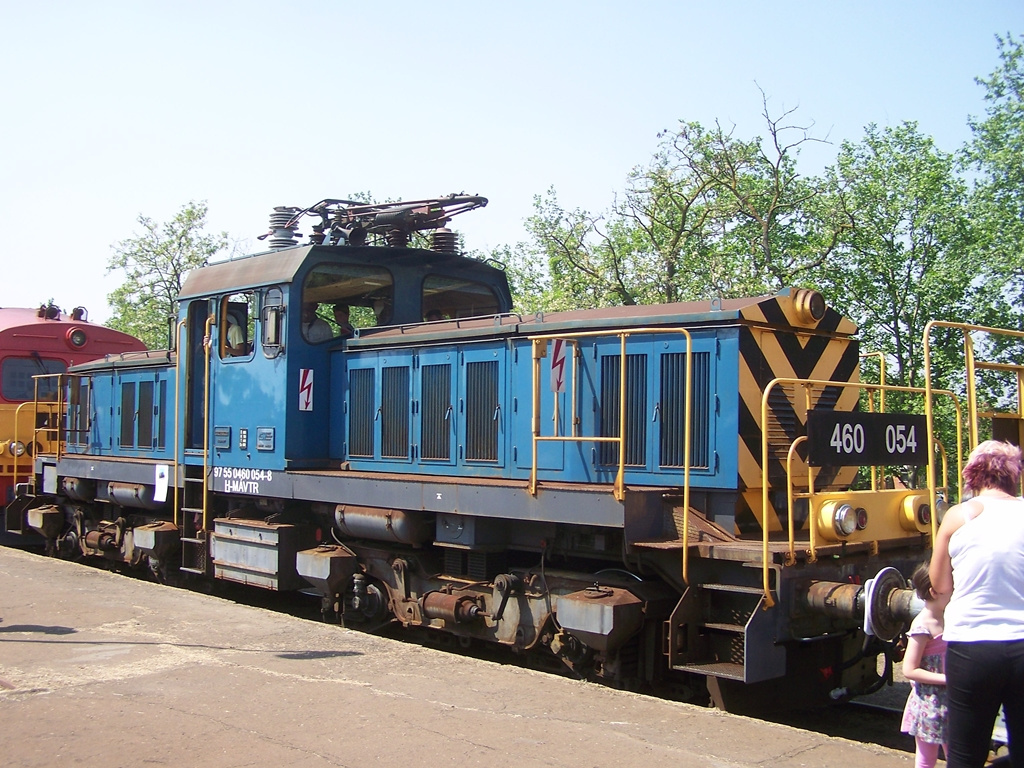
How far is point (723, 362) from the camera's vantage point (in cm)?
679

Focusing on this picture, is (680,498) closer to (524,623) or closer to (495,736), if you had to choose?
(524,623)

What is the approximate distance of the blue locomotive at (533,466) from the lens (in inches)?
250

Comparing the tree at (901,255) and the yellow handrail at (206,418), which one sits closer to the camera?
the yellow handrail at (206,418)

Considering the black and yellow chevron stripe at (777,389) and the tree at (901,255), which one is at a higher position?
the tree at (901,255)

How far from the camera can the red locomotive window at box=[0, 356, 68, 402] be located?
15344 mm

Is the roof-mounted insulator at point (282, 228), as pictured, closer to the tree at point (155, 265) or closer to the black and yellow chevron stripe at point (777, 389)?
the black and yellow chevron stripe at point (777, 389)

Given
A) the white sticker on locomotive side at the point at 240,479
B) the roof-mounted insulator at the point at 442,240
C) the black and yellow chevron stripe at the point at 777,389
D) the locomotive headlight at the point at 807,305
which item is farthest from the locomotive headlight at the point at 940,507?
the white sticker on locomotive side at the point at 240,479

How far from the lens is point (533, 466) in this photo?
696 centimetres

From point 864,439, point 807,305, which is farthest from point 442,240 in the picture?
point 864,439

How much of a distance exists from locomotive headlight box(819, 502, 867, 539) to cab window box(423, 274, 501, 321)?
16.3 feet

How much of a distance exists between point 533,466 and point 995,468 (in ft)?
11.4

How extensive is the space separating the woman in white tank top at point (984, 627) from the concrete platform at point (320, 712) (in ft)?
4.39

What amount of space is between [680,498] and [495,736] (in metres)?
2.21

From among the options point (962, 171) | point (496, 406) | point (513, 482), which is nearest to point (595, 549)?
point (513, 482)
